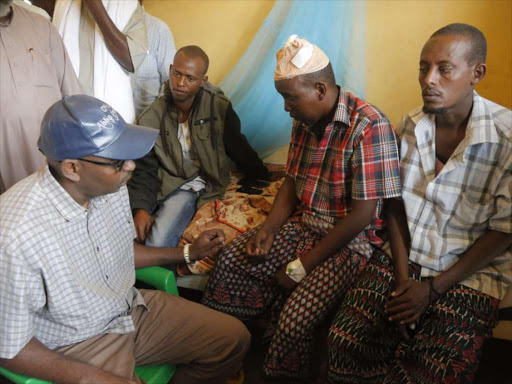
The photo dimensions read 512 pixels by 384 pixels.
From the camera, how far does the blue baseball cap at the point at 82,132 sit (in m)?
1.25

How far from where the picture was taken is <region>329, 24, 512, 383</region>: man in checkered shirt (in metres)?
1.46

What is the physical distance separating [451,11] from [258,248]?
1898 millimetres

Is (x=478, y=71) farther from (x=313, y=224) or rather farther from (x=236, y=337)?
(x=236, y=337)

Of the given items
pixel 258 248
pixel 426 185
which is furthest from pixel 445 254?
pixel 258 248

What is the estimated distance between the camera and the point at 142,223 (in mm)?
2225

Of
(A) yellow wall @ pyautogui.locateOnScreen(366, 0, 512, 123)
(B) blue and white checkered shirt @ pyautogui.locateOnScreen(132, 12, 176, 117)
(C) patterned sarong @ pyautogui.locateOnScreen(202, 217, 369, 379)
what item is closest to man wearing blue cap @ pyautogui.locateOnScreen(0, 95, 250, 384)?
(C) patterned sarong @ pyautogui.locateOnScreen(202, 217, 369, 379)

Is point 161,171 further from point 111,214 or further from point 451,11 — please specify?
point 451,11

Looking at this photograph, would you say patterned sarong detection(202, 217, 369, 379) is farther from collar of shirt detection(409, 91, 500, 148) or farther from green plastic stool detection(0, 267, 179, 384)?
collar of shirt detection(409, 91, 500, 148)

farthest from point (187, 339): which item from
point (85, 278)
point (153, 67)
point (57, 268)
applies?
point (153, 67)

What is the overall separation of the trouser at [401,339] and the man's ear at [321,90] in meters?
0.70

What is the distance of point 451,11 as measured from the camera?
2566 mm

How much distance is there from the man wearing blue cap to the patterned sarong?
0.20m

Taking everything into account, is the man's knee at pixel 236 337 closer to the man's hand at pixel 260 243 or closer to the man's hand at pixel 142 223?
the man's hand at pixel 260 243

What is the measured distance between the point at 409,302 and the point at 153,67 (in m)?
2.01
